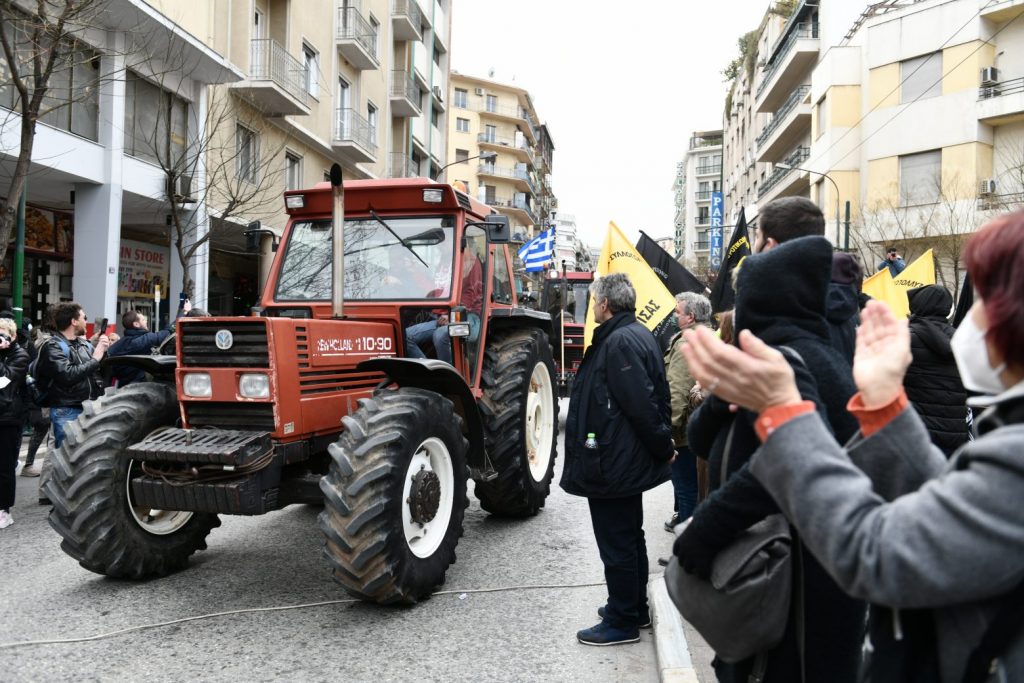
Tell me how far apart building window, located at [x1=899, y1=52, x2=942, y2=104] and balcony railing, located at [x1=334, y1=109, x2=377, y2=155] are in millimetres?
18379

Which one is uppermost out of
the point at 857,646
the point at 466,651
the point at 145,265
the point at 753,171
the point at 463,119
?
the point at 463,119

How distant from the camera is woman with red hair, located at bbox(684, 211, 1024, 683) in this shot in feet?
3.97

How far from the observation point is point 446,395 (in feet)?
18.1

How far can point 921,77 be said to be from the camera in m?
26.9

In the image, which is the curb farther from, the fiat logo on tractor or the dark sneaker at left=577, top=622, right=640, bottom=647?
the fiat logo on tractor

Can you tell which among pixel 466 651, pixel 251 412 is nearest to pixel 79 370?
pixel 251 412

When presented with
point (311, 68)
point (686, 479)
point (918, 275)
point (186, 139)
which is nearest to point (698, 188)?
point (311, 68)

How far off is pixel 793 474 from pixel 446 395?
13.8 feet

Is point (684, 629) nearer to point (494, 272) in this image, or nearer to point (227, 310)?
point (494, 272)

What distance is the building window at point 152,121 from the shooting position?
14.3 metres

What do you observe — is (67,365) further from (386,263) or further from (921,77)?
(921,77)

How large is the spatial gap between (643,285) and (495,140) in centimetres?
6971

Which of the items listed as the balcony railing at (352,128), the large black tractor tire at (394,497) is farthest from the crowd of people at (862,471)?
the balcony railing at (352,128)

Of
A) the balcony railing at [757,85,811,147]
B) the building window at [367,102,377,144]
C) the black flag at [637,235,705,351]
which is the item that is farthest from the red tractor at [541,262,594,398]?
the balcony railing at [757,85,811,147]
